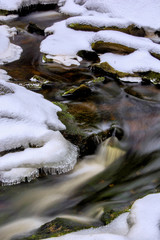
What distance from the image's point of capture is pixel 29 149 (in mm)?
3664

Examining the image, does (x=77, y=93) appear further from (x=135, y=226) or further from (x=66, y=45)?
(x=135, y=226)

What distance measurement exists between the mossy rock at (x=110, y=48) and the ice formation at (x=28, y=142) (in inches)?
171

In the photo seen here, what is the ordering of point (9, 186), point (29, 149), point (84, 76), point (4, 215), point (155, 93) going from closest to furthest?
point (4, 215)
point (9, 186)
point (29, 149)
point (155, 93)
point (84, 76)

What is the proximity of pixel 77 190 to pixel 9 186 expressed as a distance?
3.32 feet

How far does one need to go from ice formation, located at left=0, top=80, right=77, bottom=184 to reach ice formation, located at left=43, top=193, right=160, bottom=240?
4.37ft

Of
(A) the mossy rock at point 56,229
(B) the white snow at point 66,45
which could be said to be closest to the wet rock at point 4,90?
(A) the mossy rock at point 56,229

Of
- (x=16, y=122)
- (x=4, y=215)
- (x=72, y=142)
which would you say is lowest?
(x=4, y=215)

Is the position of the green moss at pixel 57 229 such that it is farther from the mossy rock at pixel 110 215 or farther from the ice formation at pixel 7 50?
the ice formation at pixel 7 50

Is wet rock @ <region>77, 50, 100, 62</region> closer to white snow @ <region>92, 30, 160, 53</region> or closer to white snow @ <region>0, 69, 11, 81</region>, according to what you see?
white snow @ <region>92, 30, 160, 53</region>

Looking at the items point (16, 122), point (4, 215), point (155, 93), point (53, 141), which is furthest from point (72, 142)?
point (155, 93)

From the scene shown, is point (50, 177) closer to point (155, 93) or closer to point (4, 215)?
point (4, 215)

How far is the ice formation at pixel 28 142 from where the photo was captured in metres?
3.42

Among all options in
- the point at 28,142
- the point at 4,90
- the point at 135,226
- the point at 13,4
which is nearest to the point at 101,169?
the point at 28,142

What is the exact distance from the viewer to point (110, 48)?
25.7ft
